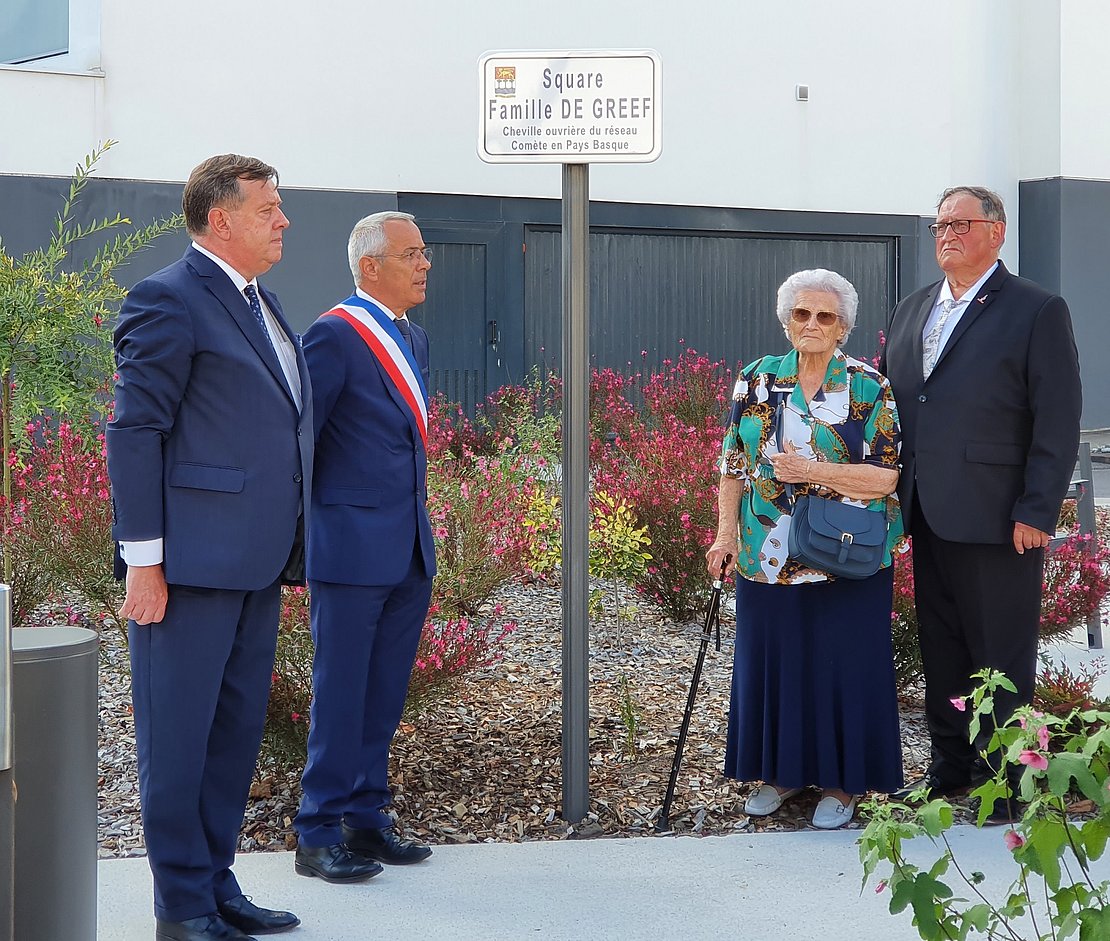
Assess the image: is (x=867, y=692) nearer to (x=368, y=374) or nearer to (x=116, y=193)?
(x=368, y=374)

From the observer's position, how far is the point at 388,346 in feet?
13.8

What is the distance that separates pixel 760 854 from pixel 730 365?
10973 mm

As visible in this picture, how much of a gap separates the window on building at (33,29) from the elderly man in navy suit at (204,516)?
1020 cm

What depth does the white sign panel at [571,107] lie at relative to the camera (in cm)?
442

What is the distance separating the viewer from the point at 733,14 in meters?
14.2

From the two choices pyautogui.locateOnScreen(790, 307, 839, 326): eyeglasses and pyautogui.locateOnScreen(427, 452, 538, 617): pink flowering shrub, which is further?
pyautogui.locateOnScreen(427, 452, 538, 617): pink flowering shrub

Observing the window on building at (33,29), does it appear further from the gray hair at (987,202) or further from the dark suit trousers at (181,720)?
the dark suit trousers at (181,720)

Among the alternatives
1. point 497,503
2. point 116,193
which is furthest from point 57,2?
point 497,503

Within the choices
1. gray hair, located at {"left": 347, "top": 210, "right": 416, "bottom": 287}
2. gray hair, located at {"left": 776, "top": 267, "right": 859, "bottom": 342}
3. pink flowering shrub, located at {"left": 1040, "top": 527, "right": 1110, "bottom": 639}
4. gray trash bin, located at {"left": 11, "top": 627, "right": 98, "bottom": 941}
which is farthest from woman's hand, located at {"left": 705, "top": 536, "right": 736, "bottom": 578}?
pink flowering shrub, located at {"left": 1040, "top": 527, "right": 1110, "bottom": 639}

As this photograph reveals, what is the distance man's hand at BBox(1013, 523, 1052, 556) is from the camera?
4.50 metres

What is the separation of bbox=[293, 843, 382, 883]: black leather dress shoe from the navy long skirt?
1349 millimetres

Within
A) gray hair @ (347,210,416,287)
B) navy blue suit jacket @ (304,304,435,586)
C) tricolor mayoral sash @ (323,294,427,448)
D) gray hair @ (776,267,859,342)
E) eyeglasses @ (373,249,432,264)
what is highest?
gray hair @ (347,210,416,287)

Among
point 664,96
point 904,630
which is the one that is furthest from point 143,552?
point 664,96

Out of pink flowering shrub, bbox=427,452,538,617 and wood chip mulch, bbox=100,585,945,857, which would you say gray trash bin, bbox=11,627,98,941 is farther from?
pink flowering shrub, bbox=427,452,538,617
